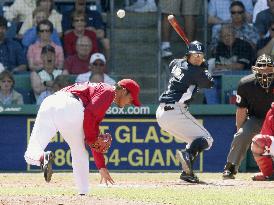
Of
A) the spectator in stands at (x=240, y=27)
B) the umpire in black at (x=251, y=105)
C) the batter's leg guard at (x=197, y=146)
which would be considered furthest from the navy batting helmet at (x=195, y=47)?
the spectator in stands at (x=240, y=27)

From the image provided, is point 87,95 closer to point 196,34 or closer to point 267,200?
point 267,200

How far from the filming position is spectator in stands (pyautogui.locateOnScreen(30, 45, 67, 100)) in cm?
1398

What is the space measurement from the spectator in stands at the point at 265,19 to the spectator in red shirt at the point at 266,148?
4.00m

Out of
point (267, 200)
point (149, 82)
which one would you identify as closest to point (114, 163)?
point (149, 82)

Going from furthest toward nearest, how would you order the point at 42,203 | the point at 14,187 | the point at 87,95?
1. the point at 14,187
2. the point at 87,95
3. the point at 42,203

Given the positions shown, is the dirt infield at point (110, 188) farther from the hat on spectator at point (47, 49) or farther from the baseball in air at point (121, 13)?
the baseball in air at point (121, 13)

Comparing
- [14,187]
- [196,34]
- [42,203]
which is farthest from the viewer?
[196,34]

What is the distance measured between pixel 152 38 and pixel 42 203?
758 cm

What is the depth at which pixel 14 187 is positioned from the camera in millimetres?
10445

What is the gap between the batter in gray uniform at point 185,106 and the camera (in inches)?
428

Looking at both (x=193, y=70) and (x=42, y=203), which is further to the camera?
(x=193, y=70)

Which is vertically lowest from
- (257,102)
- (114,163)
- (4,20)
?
(114,163)

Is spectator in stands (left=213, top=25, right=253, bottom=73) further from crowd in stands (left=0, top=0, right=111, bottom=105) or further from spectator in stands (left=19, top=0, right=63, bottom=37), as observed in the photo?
spectator in stands (left=19, top=0, right=63, bottom=37)

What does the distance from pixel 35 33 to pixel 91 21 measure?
0.96m
